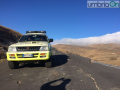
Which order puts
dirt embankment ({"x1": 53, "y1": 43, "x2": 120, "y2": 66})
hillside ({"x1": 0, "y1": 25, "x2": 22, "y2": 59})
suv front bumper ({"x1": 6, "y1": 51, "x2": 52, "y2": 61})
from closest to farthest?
suv front bumper ({"x1": 6, "y1": 51, "x2": 52, "y2": 61})
dirt embankment ({"x1": 53, "y1": 43, "x2": 120, "y2": 66})
hillside ({"x1": 0, "y1": 25, "x2": 22, "y2": 59})

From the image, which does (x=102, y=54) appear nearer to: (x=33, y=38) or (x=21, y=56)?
(x=33, y=38)

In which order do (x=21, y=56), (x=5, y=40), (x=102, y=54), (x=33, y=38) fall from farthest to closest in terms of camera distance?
1. (x=5, y=40)
2. (x=102, y=54)
3. (x=33, y=38)
4. (x=21, y=56)

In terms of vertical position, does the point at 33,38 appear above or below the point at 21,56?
above

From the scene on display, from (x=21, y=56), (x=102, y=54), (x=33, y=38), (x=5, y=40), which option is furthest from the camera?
(x=5, y=40)

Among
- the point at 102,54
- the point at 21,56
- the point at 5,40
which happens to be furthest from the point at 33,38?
the point at 5,40

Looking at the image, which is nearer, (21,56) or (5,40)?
(21,56)

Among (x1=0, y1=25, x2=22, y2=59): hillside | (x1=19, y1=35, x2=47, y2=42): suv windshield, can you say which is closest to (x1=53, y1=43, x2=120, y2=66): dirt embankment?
(x1=19, y1=35, x2=47, y2=42): suv windshield

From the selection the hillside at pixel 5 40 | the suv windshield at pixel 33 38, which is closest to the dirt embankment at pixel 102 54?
the suv windshield at pixel 33 38

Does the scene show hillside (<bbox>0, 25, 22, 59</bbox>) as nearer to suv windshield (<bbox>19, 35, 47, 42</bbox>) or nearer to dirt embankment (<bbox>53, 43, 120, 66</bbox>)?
suv windshield (<bbox>19, 35, 47, 42</bbox>)

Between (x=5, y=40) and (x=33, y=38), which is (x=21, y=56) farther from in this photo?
(x=5, y=40)

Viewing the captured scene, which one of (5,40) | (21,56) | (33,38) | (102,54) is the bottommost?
(102,54)

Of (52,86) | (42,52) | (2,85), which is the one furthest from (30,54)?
(52,86)

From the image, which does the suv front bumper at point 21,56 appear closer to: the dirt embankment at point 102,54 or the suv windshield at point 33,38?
the suv windshield at point 33,38

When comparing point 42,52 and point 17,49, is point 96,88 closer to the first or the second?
point 42,52
